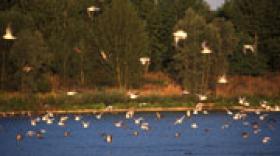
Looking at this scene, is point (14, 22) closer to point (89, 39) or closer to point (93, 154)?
point (89, 39)

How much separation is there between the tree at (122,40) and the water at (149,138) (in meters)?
11.2

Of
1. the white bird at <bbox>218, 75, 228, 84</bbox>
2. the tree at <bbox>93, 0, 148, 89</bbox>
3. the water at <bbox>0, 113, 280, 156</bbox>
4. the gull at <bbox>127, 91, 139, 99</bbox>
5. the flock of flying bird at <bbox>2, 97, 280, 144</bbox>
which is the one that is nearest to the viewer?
the water at <bbox>0, 113, 280, 156</bbox>

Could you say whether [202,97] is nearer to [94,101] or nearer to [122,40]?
[94,101]

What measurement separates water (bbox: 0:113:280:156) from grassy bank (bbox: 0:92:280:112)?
79.4 inches

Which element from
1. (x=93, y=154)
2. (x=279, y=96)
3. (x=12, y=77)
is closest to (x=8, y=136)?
(x=93, y=154)

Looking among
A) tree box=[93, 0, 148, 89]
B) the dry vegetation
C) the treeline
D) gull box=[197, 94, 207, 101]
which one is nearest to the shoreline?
gull box=[197, 94, 207, 101]

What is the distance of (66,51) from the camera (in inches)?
3342

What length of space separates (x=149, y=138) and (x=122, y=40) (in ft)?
88.5

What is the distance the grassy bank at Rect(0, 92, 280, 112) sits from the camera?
71.9 meters

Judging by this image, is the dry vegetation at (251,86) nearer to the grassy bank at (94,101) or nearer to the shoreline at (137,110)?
the grassy bank at (94,101)

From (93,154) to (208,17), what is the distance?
50.2m

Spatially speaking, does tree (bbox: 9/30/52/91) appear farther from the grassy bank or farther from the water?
the water

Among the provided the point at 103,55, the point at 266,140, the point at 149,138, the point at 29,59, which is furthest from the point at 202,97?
the point at 266,140

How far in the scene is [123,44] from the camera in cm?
8138
